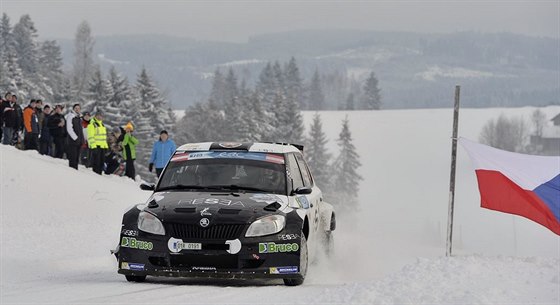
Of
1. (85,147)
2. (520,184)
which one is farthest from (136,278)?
(85,147)

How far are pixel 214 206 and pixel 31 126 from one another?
16.4 meters

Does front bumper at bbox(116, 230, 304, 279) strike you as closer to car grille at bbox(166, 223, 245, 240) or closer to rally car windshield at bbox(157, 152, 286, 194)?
car grille at bbox(166, 223, 245, 240)

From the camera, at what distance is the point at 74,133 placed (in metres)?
24.3

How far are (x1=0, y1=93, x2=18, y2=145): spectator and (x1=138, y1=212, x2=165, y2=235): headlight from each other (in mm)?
14372

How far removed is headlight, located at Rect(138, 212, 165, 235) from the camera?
10395mm

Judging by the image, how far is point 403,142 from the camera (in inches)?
5492

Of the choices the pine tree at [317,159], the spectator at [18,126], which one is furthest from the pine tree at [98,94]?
the spectator at [18,126]

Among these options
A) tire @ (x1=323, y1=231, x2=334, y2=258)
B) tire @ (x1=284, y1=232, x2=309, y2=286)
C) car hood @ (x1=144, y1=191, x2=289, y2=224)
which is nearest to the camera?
car hood @ (x1=144, y1=191, x2=289, y2=224)

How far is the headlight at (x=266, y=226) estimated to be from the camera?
10.3 metres

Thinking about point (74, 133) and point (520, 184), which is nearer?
point (520, 184)

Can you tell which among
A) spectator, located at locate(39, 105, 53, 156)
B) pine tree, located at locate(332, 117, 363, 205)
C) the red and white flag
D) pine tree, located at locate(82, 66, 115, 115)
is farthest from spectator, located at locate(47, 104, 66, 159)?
pine tree, located at locate(332, 117, 363, 205)

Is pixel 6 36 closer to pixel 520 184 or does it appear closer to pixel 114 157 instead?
pixel 114 157

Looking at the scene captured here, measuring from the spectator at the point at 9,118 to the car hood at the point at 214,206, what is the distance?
1392 cm

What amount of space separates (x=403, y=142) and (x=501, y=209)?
127 metres
